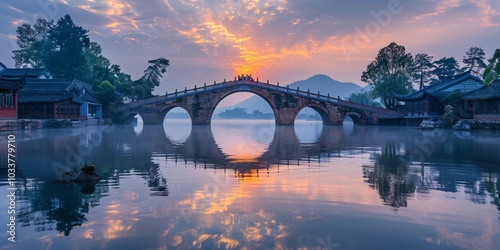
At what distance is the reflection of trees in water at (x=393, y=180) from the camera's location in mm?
8383

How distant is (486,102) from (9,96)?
159 ft

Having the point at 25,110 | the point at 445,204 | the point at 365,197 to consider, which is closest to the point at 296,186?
the point at 365,197

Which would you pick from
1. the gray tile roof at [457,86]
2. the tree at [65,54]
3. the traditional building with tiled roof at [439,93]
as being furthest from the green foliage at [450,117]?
the tree at [65,54]

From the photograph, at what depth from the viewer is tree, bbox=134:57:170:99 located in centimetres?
6756

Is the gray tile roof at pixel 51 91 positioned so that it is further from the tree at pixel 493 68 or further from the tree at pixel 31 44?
the tree at pixel 493 68

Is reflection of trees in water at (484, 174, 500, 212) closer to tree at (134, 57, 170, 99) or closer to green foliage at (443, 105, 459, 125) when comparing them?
green foliage at (443, 105, 459, 125)

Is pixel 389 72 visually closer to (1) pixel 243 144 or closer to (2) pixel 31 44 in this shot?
(1) pixel 243 144

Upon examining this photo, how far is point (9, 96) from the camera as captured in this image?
34969mm

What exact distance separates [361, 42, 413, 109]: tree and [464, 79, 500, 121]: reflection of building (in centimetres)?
1596

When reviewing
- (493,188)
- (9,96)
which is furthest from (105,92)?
(493,188)

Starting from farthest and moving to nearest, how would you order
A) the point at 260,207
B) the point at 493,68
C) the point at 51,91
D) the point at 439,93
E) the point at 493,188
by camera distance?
the point at 439,93, the point at 51,91, the point at 493,68, the point at 493,188, the point at 260,207

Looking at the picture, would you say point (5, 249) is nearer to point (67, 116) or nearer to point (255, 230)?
point (255, 230)

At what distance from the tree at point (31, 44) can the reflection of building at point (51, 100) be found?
74.6ft

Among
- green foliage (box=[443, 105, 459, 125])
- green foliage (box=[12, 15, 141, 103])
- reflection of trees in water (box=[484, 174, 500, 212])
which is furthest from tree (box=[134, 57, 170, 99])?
reflection of trees in water (box=[484, 174, 500, 212])
